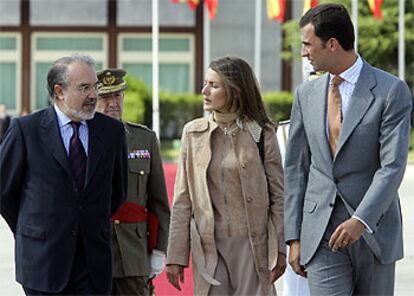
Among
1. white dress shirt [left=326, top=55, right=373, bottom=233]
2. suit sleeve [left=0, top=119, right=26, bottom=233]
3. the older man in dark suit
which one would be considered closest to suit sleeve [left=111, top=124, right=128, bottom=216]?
the older man in dark suit

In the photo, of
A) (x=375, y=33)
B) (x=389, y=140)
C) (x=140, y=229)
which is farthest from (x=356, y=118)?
(x=375, y=33)

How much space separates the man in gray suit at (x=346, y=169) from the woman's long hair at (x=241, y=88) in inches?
19.6

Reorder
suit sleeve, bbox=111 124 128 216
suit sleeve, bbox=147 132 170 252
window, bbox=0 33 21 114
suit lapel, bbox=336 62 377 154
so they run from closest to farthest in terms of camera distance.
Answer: suit lapel, bbox=336 62 377 154 → suit sleeve, bbox=111 124 128 216 → suit sleeve, bbox=147 132 170 252 → window, bbox=0 33 21 114

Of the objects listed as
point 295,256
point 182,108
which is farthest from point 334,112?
point 182,108

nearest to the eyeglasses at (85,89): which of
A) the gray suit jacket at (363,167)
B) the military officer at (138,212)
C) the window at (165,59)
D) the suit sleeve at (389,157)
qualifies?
the military officer at (138,212)

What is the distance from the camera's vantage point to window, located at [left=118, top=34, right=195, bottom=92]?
41.8 meters

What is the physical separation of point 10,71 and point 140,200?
37466 millimetres

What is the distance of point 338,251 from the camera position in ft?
15.6

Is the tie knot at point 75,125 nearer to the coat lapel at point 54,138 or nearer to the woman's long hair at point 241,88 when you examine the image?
the coat lapel at point 54,138

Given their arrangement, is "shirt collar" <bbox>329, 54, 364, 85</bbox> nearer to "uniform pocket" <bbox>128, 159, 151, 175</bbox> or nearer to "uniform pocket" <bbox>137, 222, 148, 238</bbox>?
"uniform pocket" <bbox>128, 159, 151, 175</bbox>

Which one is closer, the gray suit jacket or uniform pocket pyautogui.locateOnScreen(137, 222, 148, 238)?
the gray suit jacket

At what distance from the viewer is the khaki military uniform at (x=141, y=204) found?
19.1ft

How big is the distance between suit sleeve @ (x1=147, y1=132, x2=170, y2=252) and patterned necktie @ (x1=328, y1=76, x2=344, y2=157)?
139 cm

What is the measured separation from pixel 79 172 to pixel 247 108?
0.98 metres
